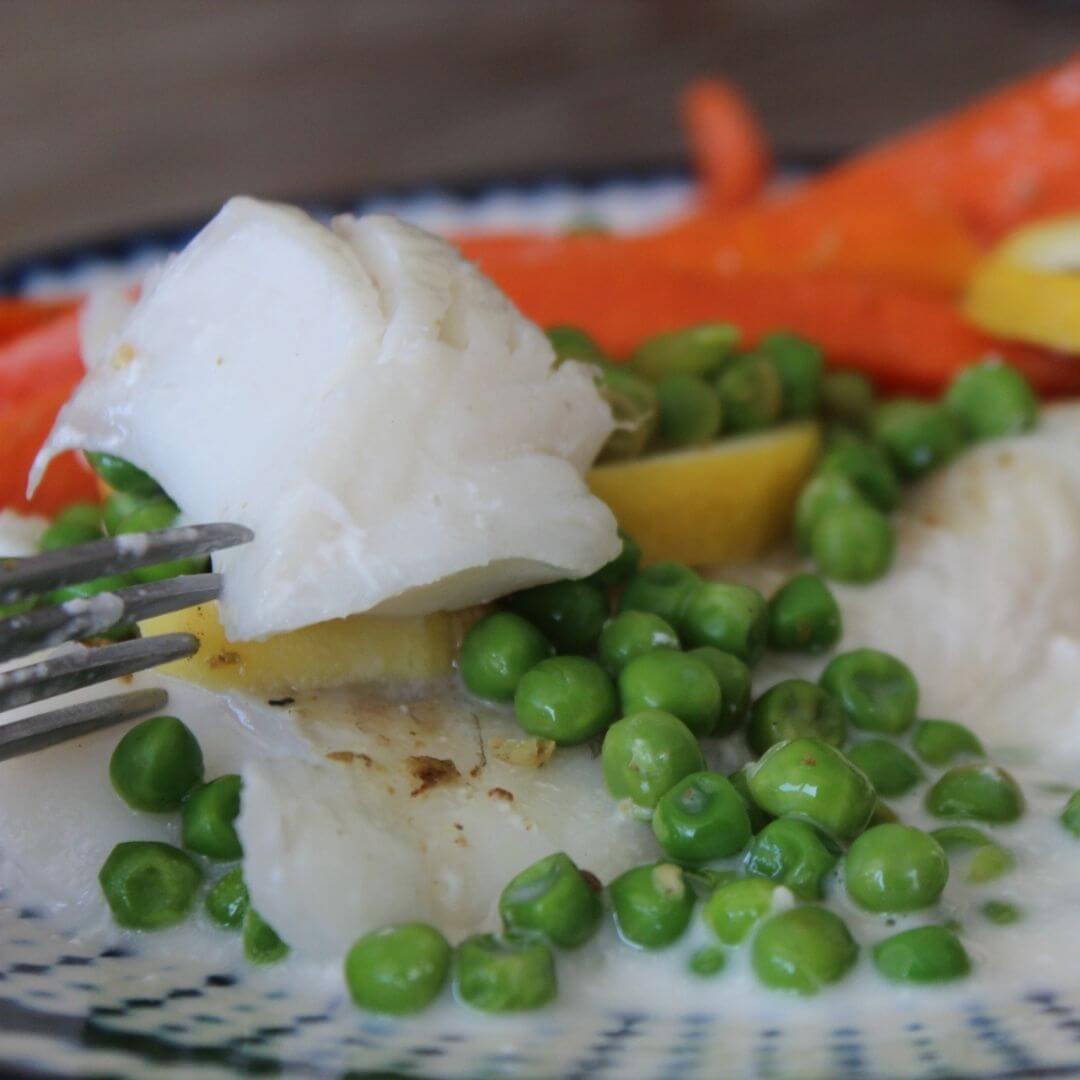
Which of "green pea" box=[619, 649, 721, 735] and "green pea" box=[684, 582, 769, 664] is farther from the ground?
"green pea" box=[684, 582, 769, 664]

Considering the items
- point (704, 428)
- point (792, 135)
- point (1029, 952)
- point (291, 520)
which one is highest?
point (792, 135)

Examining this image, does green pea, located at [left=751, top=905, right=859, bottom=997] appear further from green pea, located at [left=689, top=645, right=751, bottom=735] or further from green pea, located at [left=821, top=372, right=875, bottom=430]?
green pea, located at [left=821, top=372, right=875, bottom=430]

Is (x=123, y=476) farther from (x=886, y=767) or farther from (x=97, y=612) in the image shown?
(x=886, y=767)

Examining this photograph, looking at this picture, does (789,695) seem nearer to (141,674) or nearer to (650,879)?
(650,879)

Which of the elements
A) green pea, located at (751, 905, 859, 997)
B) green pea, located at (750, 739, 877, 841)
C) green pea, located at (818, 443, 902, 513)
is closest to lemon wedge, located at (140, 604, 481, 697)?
green pea, located at (750, 739, 877, 841)

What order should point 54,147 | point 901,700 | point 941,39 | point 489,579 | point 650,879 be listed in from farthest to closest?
point 941,39 < point 54,147 < point 901,700 < point 489,579 < point 650,879

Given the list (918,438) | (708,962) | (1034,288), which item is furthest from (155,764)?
(1034,288)

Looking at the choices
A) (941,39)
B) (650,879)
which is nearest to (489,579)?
(650,879)
